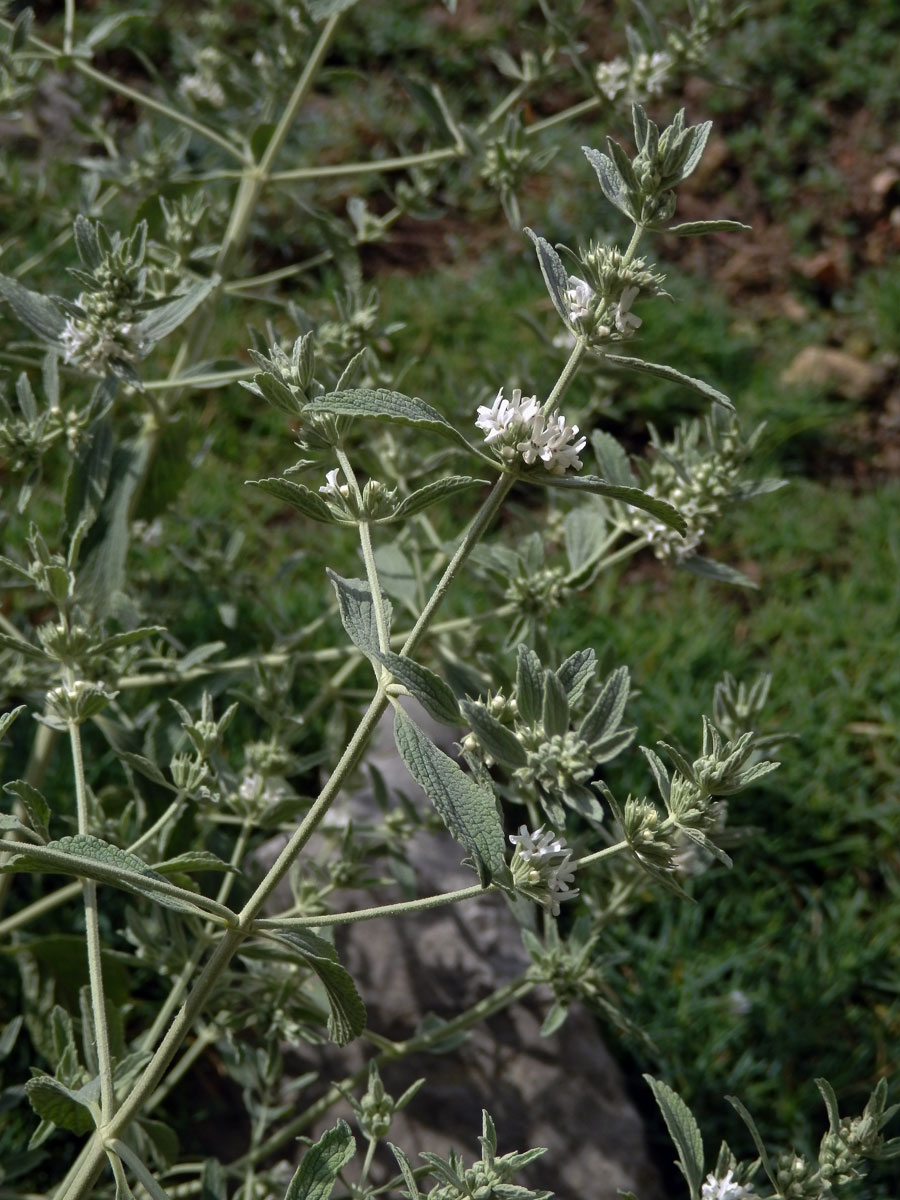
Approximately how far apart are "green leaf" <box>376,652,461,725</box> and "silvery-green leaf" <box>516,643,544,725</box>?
15 cm

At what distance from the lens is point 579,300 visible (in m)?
1.32

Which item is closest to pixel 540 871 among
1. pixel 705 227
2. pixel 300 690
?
pixel 705 227

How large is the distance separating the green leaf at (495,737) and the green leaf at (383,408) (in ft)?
0.98

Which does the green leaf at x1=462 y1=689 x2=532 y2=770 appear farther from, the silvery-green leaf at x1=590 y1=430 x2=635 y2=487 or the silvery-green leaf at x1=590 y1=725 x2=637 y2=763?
the silvery-green leaf at x1=590 y1=430 x2=635 y2=487

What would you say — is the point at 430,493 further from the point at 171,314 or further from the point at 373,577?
the point at 171,314

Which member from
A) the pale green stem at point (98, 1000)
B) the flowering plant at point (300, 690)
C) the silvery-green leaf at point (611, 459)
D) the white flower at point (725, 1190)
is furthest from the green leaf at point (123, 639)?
the white flower at point (725, 1190)

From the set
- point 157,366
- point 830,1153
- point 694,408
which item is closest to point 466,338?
point 694,408

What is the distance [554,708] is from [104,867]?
0.56 metres

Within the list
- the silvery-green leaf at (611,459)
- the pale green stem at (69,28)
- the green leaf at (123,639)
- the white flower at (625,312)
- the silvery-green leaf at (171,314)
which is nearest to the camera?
the white flower at (625,312)

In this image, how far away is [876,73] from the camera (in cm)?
479

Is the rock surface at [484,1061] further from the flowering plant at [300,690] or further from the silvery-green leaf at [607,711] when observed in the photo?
the silvery-green leaf at [607,711]

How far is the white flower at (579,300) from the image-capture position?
1.31 m

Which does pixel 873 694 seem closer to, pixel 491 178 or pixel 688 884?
pixel 688 884

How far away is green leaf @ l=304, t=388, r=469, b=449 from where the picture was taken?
1.21 meters
